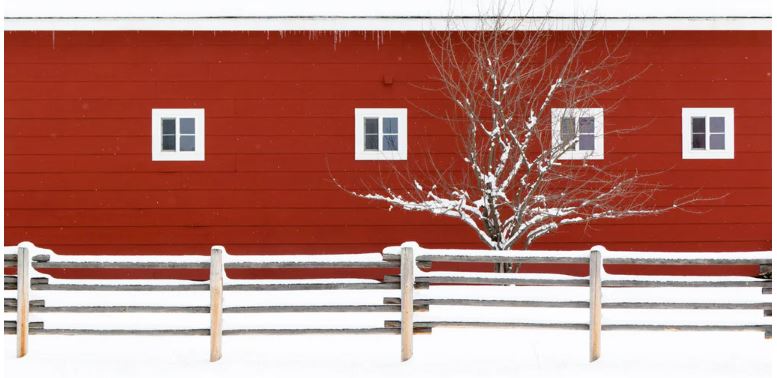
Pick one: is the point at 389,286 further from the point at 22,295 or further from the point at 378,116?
the point at 378,116

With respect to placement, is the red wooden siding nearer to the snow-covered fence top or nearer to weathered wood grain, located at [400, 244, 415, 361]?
the snow-covered fence top

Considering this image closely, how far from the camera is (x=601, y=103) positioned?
1198 centimetres

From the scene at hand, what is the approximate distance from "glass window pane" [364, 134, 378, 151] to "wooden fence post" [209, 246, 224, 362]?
17.5 feet

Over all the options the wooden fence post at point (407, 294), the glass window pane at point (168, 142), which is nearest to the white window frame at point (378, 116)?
the glass window pane at point (168, 142)

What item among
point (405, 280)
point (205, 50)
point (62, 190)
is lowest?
point (405, 280)

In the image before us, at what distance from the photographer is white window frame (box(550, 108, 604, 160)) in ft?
38.2

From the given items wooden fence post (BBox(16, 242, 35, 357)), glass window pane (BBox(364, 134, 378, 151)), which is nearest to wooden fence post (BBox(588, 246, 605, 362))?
wooden fence post (BBox(16, 242, 35, 357))

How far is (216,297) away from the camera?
23.2 feet

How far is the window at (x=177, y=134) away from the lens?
12078 mm

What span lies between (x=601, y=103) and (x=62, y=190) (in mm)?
8092

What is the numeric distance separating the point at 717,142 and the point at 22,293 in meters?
9.70
